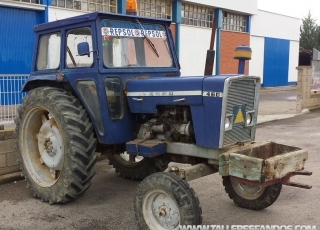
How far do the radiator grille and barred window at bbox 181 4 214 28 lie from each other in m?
16.9

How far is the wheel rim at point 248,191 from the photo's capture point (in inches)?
193

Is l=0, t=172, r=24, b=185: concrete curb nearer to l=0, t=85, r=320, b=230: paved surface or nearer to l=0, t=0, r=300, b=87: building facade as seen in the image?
l=0, t=85, r=320, b=230: paved surface

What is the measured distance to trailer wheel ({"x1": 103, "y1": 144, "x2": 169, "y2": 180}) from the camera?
18.6 ft

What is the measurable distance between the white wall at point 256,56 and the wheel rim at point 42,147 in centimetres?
2362

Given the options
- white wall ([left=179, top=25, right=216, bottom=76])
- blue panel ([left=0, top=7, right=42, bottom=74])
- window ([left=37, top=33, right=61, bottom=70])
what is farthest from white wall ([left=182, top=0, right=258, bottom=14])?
window ([left=37, top=33, right=61, bottom=70])

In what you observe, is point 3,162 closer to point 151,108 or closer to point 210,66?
point 151,108

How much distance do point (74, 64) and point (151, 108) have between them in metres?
1.19

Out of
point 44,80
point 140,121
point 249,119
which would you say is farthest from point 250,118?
point 44,80

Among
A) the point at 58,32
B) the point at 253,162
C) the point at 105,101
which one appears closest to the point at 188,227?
the point at 253,162

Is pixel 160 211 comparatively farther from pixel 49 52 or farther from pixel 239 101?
pixel 49 52

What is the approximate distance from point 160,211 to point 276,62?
28.5 m

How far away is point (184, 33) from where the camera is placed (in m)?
20.8

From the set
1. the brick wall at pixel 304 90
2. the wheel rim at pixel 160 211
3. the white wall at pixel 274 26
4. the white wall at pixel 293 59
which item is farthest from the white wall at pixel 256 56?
the wheel rim at pixel 160 211

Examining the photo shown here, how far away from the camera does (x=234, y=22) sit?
25688 mm
